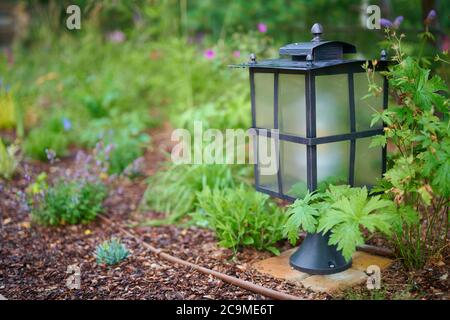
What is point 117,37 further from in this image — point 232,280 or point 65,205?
point 232,280

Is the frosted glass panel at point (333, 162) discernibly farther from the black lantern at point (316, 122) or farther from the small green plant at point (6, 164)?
the small green plant at point (6, 164)

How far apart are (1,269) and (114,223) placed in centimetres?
92

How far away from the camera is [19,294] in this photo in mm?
2781

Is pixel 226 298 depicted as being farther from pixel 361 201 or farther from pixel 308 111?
pixel 308 111

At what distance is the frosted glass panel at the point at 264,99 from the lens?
287 centimetres

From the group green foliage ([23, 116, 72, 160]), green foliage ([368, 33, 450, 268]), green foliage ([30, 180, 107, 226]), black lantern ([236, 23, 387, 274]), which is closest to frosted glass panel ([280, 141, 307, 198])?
black lantern ([236, 23, 387, 274])

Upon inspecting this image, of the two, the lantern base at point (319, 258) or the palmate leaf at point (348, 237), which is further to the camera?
the lantern base at point (319, 258)

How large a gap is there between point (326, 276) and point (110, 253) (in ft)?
4.16

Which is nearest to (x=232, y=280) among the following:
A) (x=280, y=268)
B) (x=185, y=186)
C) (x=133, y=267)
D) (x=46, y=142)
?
(x=280, y=268)

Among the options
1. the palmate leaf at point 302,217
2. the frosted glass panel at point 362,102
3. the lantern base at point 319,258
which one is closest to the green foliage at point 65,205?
the lantern base at point 319,258

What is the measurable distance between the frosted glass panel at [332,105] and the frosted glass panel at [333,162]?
3.1 inches

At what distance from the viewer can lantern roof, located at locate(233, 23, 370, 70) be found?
2.58 metres

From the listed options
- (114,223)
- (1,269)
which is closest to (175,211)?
(114,223)

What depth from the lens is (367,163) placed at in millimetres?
2877
